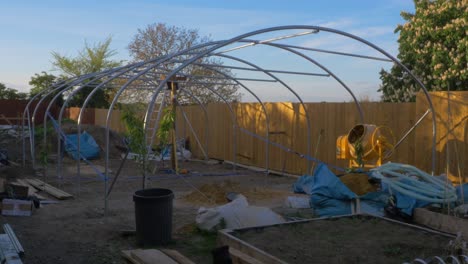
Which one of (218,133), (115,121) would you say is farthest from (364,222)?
(115,121)

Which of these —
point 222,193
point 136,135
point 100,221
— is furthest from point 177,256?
point 222,193

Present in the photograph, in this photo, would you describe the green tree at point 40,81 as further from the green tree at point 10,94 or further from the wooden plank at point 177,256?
the wooden plank at point 177,256

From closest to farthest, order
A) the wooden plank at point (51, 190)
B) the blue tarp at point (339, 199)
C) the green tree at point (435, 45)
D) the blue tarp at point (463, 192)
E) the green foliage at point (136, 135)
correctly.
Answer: the green foliage at point (136, 135) → the blue tarp at point (463, 192) → the blue tarp at point (339, 199) → the wooden plank at point (51, 190) → the green tree at point (435, 45)

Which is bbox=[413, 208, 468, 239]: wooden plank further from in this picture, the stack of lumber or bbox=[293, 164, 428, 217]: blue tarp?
the stack of lumber

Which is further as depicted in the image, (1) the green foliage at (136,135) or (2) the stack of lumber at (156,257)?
(1) the green foliage at (136,135)

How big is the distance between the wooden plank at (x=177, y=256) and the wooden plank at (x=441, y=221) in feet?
11.1

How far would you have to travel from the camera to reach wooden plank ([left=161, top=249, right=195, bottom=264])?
5.70 m

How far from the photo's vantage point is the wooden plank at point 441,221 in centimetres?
652

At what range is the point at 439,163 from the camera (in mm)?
10422

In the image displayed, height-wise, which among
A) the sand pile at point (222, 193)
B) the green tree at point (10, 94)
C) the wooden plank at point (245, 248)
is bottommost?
the sand pile at point (222, 193)

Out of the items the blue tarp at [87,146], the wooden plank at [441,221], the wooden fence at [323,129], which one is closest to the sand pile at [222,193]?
the wooden fence at [323,129]

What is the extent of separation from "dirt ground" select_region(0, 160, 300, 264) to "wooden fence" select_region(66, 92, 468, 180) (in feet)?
4.54

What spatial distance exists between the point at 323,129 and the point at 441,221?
663cm

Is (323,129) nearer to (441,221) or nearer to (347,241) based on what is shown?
(441,221)
